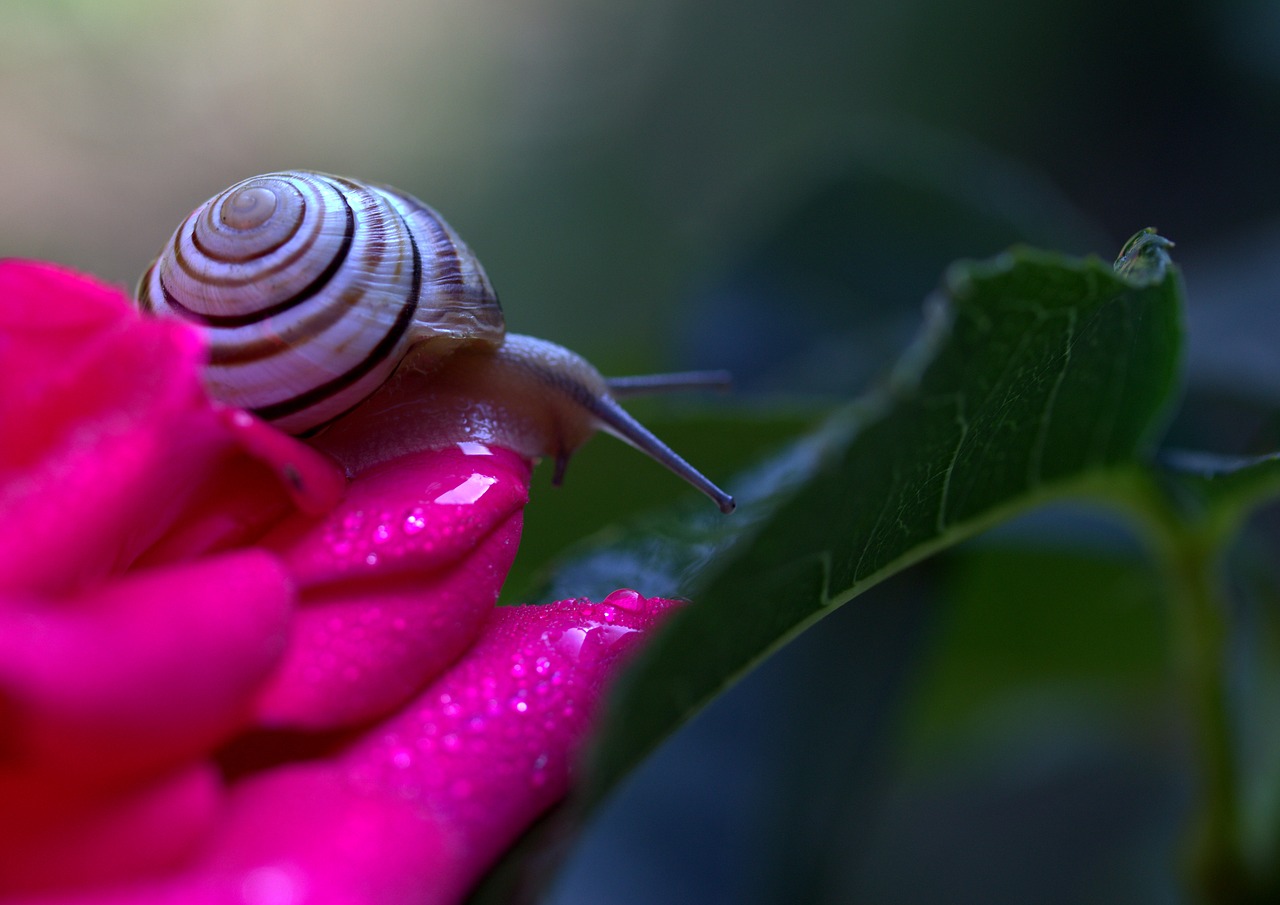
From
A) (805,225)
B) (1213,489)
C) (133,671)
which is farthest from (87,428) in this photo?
(805,225)

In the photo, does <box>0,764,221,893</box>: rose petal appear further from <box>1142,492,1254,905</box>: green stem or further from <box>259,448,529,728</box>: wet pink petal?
<box>1142,492,1254,905</box>: green stem

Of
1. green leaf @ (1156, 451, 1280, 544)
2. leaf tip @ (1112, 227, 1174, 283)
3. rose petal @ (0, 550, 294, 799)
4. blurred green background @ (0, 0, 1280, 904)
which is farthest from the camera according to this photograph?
blurred green background @ (0, 0, 1280, 904)

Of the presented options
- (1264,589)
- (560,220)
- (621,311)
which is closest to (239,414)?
(1264,589)

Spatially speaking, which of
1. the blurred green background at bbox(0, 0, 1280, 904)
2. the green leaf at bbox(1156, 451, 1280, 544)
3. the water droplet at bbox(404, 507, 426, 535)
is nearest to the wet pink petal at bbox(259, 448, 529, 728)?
the water droplet at bbox(404, 507, 426, 535)

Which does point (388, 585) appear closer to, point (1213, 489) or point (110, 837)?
point (110, 837)

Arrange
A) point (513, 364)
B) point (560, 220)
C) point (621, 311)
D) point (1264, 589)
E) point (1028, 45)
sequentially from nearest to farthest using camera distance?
point (513, 364), point (1264, 589), point (1028, 45), point (621, 311), point (560, 220)

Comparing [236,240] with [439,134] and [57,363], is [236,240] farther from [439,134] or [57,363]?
[439,134]
